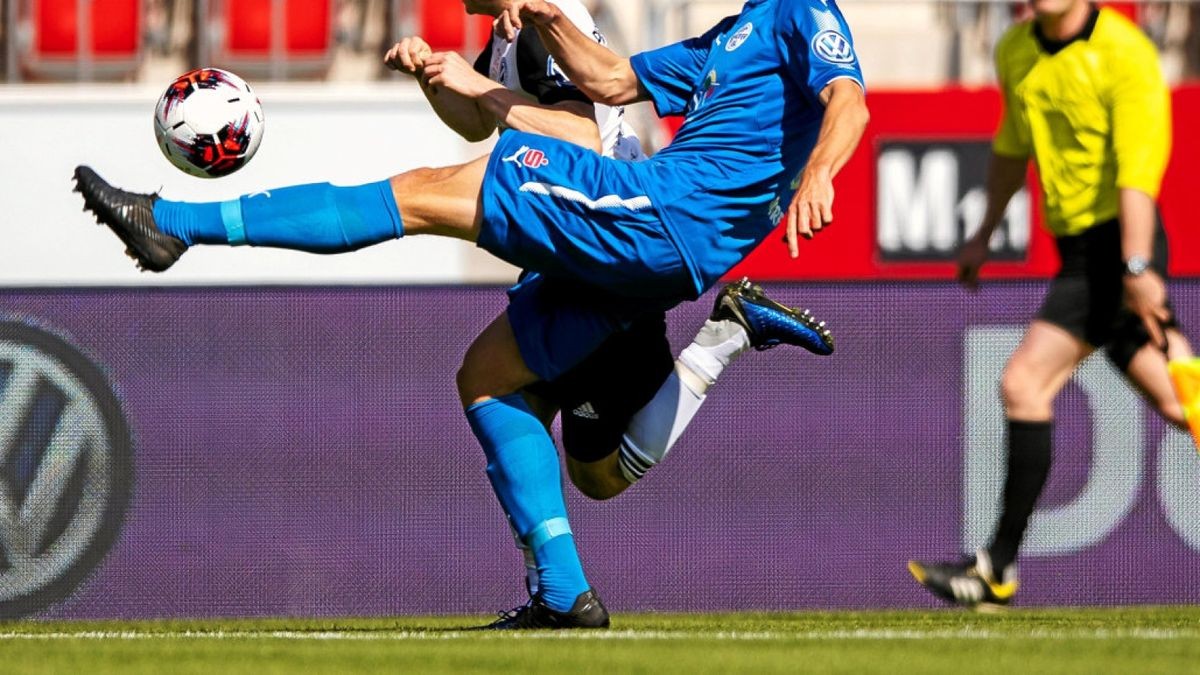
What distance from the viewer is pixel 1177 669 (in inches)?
169

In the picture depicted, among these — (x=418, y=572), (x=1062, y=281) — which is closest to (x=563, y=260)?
(x=1062, y=281)

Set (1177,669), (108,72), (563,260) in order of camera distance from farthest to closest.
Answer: (108,72) < (563,260) < (1177,669)

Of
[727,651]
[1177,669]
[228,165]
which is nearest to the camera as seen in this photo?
[1177,669]

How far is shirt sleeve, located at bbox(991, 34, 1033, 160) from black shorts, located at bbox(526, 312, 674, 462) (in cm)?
115

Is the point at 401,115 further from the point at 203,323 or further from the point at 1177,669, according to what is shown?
the point at 1177,669

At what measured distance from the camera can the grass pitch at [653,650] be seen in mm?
4426

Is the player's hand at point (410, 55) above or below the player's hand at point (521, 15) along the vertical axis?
below

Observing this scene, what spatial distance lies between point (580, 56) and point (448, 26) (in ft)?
15.6

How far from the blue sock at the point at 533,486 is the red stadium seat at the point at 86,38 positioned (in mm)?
5390

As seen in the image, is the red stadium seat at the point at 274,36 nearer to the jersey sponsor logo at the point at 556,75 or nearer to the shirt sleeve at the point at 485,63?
the shirt sleeve at the point at 485,63

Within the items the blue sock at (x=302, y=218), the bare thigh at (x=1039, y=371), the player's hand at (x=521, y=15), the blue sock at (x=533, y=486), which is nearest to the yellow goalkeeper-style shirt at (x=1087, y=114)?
the bare thigh at (x=1039, y=371)

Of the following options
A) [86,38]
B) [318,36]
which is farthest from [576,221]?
[86,38]

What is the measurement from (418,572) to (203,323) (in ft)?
4.43

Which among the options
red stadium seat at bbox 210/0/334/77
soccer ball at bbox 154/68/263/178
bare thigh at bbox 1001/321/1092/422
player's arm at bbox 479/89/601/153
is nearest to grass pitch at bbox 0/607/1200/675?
bare thigh at bbox 1001/321/1092/422
